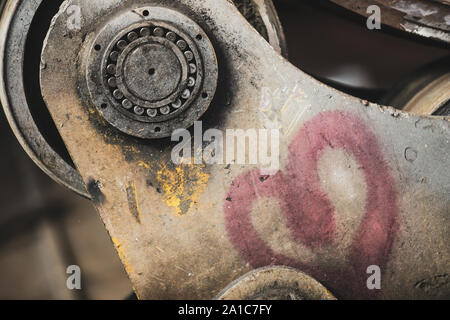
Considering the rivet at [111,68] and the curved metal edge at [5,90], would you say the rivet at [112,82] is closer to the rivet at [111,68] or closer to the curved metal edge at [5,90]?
the rivet at [111,68]

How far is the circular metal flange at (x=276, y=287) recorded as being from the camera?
2.40 ft

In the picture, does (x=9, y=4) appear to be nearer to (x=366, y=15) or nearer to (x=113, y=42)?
(x=113, y=42)

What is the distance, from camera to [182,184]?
30.7 inches

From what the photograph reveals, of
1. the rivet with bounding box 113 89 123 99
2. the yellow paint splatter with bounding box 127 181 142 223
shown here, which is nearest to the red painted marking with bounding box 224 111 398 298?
the yellow paint splatter with bounding box 127 181 142 223

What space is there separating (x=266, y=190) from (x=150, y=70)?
338mm

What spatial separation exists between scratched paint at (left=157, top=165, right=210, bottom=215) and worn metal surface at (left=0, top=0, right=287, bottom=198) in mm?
237

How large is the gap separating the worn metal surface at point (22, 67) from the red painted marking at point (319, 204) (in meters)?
0.26

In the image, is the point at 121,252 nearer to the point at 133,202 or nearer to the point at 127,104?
the point at 133,202

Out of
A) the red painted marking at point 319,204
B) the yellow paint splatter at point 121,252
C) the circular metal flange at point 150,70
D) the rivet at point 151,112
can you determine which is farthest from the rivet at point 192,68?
the yellow paint splatter at point 121,252

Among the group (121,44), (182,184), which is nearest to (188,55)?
(121,44)

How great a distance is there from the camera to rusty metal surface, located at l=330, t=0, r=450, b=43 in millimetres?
877

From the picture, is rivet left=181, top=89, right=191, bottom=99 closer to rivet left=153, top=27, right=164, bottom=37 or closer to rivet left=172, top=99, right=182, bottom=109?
rivet left=172, top=99, right=182, bottom=109

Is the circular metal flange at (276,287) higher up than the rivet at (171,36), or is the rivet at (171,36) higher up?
the rivet at (171,36)
